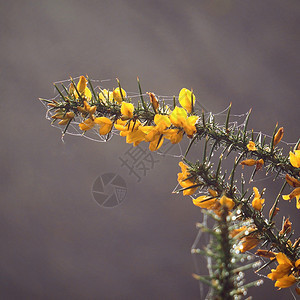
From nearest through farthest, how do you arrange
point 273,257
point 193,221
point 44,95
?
point 273,257, point 193,221, point 44,95

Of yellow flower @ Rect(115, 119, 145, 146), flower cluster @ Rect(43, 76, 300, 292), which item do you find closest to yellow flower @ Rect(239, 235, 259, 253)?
flower cluster @ Rect(43, 76, 300, 292)

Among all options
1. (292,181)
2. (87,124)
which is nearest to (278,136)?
(292,181)

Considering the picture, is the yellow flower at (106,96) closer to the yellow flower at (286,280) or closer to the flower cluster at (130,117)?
the flower cluster at (130,117)

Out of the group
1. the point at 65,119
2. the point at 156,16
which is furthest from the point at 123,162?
the point at 65,119

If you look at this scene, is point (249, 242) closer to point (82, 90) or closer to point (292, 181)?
point (292, 181)

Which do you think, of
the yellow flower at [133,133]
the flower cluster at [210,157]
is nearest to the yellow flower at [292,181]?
the flower cluster at [210,157]

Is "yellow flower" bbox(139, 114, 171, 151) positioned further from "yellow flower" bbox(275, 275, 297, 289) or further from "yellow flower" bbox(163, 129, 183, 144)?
"yellow flower" bbox(275, 275, 297, 289)

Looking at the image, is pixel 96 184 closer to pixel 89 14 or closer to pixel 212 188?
pixel 89 14
